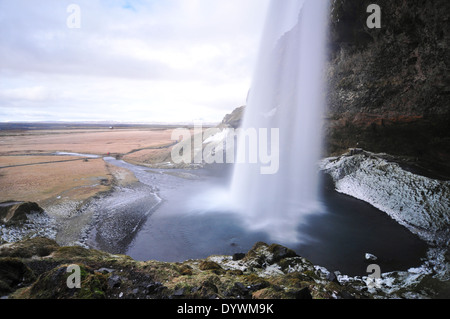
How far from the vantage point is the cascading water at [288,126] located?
56.8ft

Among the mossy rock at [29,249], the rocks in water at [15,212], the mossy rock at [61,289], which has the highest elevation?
the mossy rock at [61,289]

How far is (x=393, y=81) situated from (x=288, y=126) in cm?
1224

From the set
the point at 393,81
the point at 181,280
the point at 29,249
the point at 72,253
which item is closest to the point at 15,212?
the point at 29,249

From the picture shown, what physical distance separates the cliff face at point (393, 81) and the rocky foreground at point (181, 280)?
11.7 m

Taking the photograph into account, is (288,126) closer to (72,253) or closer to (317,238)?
(317,238)

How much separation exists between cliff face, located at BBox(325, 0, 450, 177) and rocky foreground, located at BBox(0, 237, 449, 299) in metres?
11.7

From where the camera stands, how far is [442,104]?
15.0m

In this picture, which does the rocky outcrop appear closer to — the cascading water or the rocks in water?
the cascading water

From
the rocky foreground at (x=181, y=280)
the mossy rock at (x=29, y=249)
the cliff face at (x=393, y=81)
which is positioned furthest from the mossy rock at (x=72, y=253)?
the cliff face at (x=393, y=81)

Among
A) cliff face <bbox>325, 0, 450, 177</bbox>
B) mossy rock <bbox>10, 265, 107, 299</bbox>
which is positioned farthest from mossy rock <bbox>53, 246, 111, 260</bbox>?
cliff face <bbox>325, 0, 450, 177</bbox>

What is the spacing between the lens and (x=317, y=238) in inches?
513

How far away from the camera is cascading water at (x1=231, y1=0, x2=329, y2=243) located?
17.3m

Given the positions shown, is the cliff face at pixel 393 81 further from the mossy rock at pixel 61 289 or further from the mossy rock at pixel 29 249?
the mossy rock at pixel 29 249
